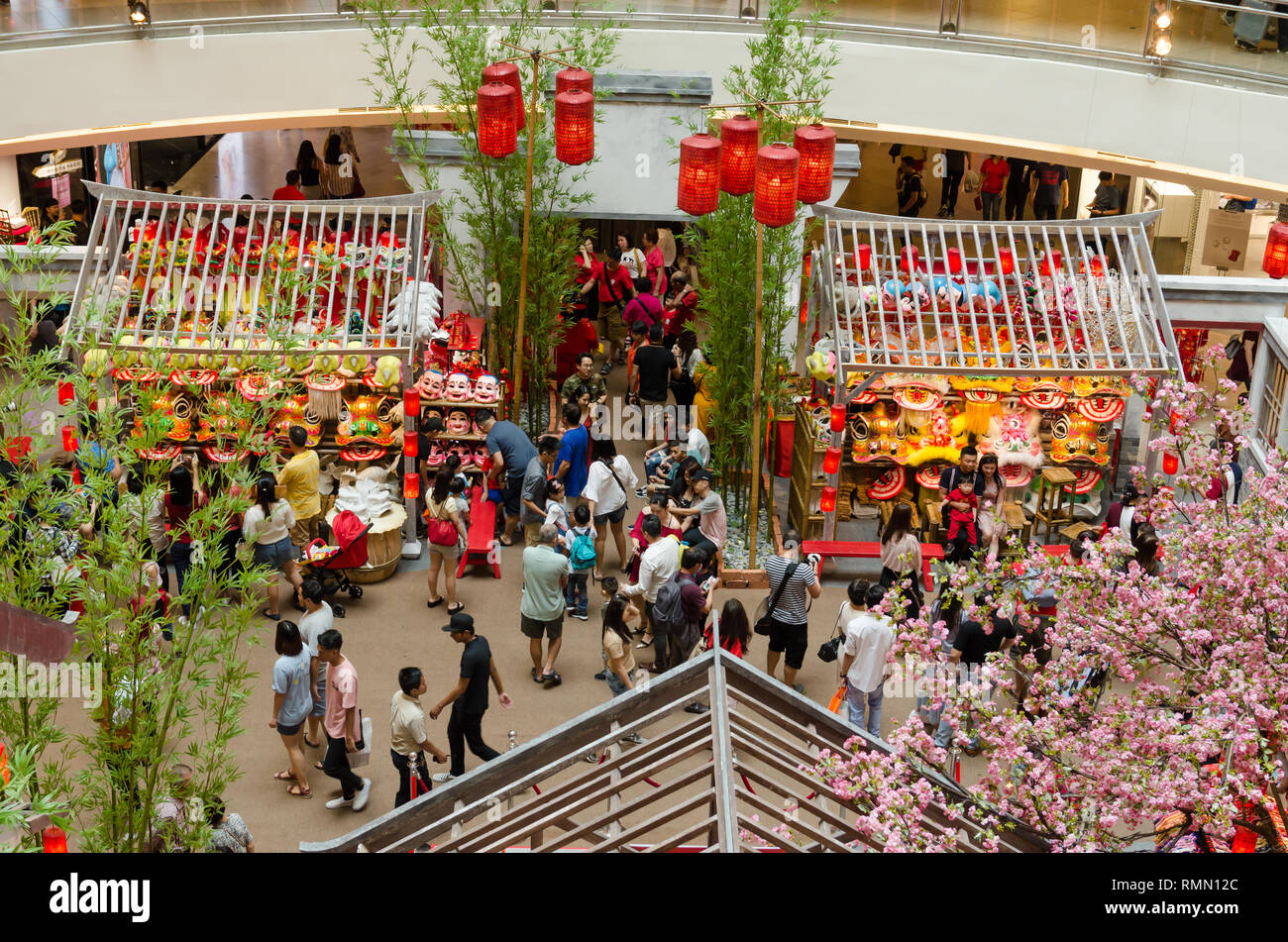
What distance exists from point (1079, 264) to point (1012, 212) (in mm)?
7290

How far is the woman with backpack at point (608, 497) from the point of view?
1130 centimetres

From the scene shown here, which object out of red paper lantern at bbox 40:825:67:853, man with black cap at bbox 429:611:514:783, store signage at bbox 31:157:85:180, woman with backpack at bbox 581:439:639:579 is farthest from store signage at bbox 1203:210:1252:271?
red paper lantern at bbox 40:825:67:853

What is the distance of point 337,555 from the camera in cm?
1101

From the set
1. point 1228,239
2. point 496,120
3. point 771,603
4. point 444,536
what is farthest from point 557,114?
point 1228,239

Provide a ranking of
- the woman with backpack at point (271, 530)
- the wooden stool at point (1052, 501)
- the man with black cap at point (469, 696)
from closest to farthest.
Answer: the man with black cap at point (469, 696) < the woman with backpack at point (271, 530) < the wooden stool at point (1052, 501)

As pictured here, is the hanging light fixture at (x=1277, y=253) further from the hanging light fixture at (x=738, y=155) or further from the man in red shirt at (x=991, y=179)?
the hanging light fixture at (x=738, y=155)

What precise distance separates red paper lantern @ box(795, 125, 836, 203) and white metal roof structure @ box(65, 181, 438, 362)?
126 inches

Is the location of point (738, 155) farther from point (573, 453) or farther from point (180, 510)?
point (180, 510)

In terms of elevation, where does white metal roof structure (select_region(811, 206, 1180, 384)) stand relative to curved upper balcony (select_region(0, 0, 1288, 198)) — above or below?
below

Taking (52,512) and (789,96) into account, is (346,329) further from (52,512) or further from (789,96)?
(52,512)

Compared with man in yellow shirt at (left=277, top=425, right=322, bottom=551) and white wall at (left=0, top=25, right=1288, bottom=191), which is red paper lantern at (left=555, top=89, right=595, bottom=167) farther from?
white wall at (left=0, top=25, right=1288, bottom=191)

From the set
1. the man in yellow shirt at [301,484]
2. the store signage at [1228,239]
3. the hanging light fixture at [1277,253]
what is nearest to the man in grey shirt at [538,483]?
the man in yellow shirt at [301,484]

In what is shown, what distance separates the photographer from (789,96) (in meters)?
12.7

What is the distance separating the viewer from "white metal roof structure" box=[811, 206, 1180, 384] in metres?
11.7
